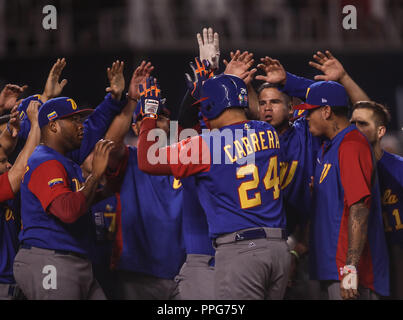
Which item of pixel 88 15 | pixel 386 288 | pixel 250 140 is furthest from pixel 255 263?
pixel 88 15

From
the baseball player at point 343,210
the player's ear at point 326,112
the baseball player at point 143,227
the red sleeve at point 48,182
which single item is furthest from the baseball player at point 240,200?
the baseball player at point 143,227

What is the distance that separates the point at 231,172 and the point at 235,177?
0.05 metres

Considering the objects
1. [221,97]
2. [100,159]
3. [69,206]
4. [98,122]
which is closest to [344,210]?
[221,97]

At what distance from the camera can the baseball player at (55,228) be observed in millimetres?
4910

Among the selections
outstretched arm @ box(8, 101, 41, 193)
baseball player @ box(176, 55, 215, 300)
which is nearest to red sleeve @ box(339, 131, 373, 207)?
baseball player @ box(176, 55, 215, 300)

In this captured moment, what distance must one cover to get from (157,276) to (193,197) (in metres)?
0.93

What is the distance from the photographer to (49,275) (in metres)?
4.96

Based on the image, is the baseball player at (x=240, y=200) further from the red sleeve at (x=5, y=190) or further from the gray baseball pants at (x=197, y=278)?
the red sleeve at (x=5, y=190)

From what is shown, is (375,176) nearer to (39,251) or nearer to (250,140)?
(250,140)

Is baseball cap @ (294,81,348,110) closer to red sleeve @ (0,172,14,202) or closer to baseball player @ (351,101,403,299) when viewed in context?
baseball player @ (351,101,403,299)

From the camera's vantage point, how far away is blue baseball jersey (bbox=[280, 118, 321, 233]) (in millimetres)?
5738

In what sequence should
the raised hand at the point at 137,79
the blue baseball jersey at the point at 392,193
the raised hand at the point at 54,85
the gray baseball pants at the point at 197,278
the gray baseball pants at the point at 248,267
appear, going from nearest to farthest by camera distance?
the gray baseball pants at the point at 248,267 < the gray baseball pants at the point at 197,278 < the blue baseball jersey at the point at 392,193 < the raised hand at the point at 137,79 < the raised hand at the point at 54,85

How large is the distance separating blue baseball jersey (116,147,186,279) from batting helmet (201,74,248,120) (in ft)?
3.73

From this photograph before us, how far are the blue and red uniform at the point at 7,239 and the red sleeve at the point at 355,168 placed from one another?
2.62 meters
